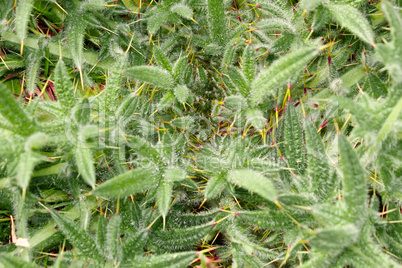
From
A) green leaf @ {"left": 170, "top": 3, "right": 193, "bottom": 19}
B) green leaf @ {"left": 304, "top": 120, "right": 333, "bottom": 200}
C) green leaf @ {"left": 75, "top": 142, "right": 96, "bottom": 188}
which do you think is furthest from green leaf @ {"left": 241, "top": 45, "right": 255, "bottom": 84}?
green leaf @ {"left": 75, "top": 142, "right": 96, "bottom": 188}

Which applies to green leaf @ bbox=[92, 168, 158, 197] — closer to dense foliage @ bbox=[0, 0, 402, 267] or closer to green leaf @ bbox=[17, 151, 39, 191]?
dense foliage @ bbox=[0, 0, 402, 267]

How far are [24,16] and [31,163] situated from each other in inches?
40.0

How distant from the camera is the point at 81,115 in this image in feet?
5.39

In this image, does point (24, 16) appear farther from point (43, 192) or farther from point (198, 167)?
point (198, 167)

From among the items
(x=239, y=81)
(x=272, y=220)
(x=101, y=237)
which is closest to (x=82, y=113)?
(x=101, y=237)

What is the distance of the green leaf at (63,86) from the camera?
5.63ft

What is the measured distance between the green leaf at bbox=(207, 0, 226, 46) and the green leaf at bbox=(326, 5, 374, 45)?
656 millimetres

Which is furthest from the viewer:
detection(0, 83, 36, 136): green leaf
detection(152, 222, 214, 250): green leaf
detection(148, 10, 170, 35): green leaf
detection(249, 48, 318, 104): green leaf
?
detection(148, 10, 170, 35): green leaf

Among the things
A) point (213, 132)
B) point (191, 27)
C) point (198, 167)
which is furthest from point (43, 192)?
point (191, 27)

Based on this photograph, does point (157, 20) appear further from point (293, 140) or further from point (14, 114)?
point (293, 140)

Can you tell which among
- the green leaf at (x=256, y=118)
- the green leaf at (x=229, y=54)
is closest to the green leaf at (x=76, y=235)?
the green leaf at (x=256, y=118)

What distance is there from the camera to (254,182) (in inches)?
61.7

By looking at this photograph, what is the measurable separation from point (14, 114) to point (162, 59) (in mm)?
919

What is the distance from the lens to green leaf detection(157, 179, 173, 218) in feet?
5.49
